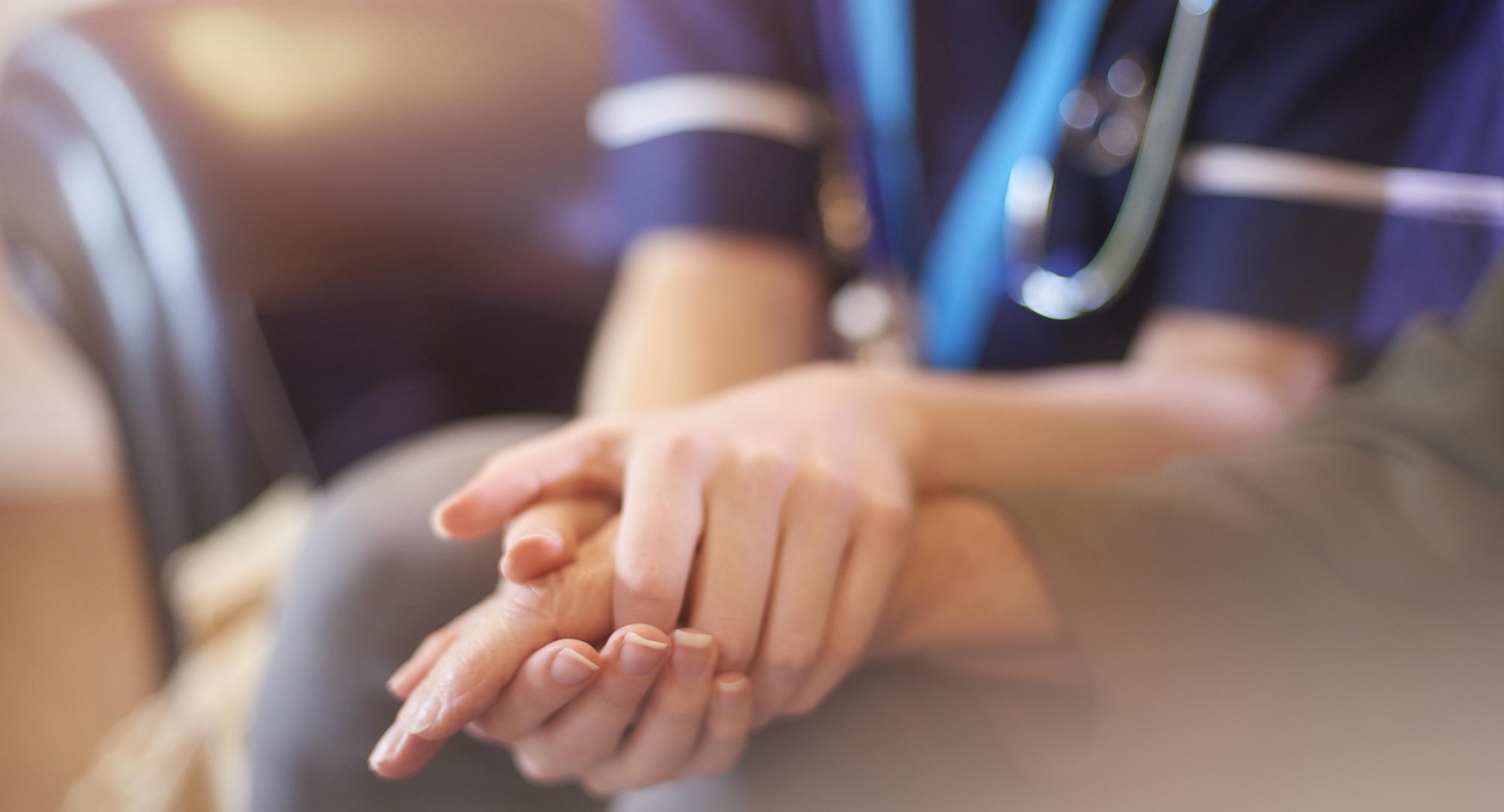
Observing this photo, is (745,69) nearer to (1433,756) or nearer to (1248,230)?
(1248,230)

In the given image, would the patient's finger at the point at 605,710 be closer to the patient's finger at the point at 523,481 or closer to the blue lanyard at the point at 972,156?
the patient's finger at the point at 523,481

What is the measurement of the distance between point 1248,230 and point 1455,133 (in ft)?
0.24

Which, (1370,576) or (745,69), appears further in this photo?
(745,69)

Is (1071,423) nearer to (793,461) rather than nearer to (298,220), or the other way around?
(793,461)

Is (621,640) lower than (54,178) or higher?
lower

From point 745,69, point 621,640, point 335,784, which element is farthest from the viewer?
point 745,69

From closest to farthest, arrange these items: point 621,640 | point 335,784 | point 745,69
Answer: point 621,640, point 335,784, point 745,69

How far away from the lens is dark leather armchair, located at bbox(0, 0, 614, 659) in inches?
20.8

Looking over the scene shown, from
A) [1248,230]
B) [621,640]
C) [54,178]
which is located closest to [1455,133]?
[1248,230]

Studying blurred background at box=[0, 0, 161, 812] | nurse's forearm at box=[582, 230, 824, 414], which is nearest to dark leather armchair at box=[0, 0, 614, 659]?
blurred background at box=[0, 0, 161, 812]

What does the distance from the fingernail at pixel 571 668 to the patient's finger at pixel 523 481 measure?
5 centimetres

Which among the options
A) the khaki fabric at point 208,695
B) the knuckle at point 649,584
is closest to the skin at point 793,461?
the knuckle at point 649,584

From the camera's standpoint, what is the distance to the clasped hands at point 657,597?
0.71 ft

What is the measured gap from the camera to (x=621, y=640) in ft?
0.70
